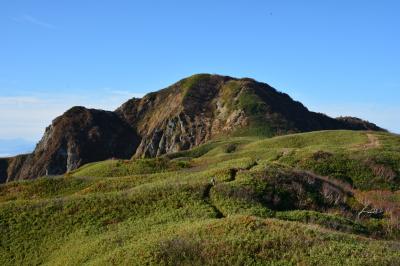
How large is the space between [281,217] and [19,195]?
28202 millimetres

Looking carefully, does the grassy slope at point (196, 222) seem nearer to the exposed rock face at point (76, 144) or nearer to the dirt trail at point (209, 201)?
the dirt trail at point (209, 201)

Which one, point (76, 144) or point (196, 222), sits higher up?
point (76, 144)

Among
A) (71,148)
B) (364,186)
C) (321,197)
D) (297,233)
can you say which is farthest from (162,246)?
(71,148)

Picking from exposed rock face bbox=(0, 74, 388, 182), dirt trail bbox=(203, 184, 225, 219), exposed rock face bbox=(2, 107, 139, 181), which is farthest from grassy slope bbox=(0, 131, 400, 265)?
exposed rock face bbox=(2, 107, 139, 181)

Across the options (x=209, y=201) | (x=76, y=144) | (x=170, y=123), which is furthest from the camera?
(x=76, y=144)

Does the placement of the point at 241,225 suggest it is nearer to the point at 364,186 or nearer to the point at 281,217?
the point at 281,217

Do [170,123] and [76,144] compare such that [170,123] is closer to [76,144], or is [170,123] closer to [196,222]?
[76,144]

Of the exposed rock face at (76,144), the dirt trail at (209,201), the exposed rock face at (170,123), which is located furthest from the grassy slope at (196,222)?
the exposed rock face at (76,144)

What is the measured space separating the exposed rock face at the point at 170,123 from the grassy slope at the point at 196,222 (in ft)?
278

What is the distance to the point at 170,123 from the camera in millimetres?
159125

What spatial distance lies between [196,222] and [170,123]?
129 m

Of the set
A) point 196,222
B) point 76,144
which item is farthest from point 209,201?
point 76,144

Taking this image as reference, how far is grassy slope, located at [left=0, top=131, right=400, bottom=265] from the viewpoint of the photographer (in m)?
24.7

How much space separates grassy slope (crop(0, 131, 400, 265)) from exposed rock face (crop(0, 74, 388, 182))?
84797 millimetres
